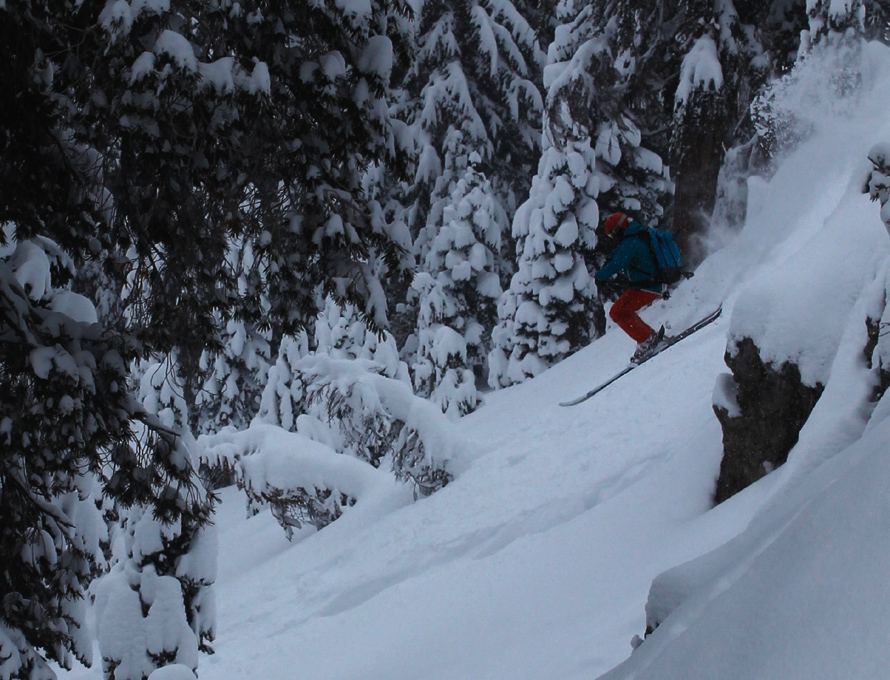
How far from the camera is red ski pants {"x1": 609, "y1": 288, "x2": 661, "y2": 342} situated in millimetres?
10398

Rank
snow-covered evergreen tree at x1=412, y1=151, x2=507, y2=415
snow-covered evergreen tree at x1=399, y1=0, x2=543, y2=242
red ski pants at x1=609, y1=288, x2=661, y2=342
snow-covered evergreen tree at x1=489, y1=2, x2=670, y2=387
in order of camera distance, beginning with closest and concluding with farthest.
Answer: red ski pants at x1=609, y1=288, x2=661, y2=342
snow-covered evergreen tree at x1=489, y1=2, x2=670, y2=387
snow-covered evergreen tree at x1=412, y1=151, x2=507, y2=415
snow-covered evergreen tree at x1=399, y1=0, x2=543, y2=242

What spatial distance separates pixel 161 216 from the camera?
3.66m

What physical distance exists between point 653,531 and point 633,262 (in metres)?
4.69

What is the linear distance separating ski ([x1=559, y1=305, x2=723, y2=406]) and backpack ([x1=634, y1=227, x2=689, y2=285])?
4.42 feet

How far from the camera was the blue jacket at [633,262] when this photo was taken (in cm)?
1001

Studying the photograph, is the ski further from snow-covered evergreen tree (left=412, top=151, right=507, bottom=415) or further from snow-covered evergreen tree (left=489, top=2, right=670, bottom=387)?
snow-covered evergreen tree (left=412, top=151, right=507, bottom=415)

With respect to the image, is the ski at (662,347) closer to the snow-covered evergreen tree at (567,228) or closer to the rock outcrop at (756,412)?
the rock outcrop at (756,412)

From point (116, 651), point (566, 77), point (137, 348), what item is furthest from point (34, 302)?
point (566, 77)

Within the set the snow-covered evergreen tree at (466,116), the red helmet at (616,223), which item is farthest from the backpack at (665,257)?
the snow-covered evergreen tree at (466,116)

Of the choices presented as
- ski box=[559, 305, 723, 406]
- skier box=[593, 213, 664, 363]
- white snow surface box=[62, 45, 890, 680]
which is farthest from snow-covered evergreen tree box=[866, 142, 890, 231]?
ski box=[559, 305, 723, 406]

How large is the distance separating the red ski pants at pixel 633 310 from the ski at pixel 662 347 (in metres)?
0.31

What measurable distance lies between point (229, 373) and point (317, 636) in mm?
14971

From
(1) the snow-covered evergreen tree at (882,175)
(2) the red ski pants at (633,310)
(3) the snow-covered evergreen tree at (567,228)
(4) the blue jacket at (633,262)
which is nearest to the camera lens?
(1) the snow-covered evergreen tree at (882,175)

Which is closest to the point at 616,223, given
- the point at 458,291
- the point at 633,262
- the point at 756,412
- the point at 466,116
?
the point at 633,262
